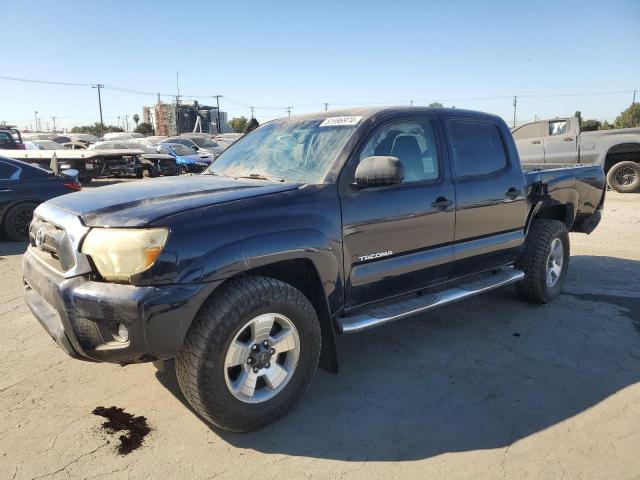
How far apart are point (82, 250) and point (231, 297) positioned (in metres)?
0.81

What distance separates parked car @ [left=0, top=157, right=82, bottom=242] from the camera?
25.2ft

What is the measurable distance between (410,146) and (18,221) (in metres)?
6.93

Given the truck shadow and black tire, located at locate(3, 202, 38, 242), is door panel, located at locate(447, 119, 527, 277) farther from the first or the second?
black tire, located at locate(3, 202, 38, 242)

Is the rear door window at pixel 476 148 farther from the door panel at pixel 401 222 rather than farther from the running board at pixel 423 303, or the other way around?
the running board at pixel 423 303

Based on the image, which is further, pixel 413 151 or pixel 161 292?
pixel 413 151

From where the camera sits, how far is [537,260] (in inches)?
188

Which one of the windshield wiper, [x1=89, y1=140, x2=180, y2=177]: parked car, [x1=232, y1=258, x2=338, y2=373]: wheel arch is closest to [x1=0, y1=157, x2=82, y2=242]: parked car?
the windshield wiper

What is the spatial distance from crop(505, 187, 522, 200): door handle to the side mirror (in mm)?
1653

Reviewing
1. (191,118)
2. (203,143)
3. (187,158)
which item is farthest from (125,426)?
(191,118)

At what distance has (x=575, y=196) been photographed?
5273 mm

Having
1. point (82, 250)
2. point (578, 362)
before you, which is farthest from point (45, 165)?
point (578, 362)

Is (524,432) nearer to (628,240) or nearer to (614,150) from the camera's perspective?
(628,240)

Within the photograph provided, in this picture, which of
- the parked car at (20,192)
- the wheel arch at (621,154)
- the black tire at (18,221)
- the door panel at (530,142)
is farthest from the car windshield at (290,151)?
the wheel arch at (621,154)

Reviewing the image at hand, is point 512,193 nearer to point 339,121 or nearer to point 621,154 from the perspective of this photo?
point 339,121
